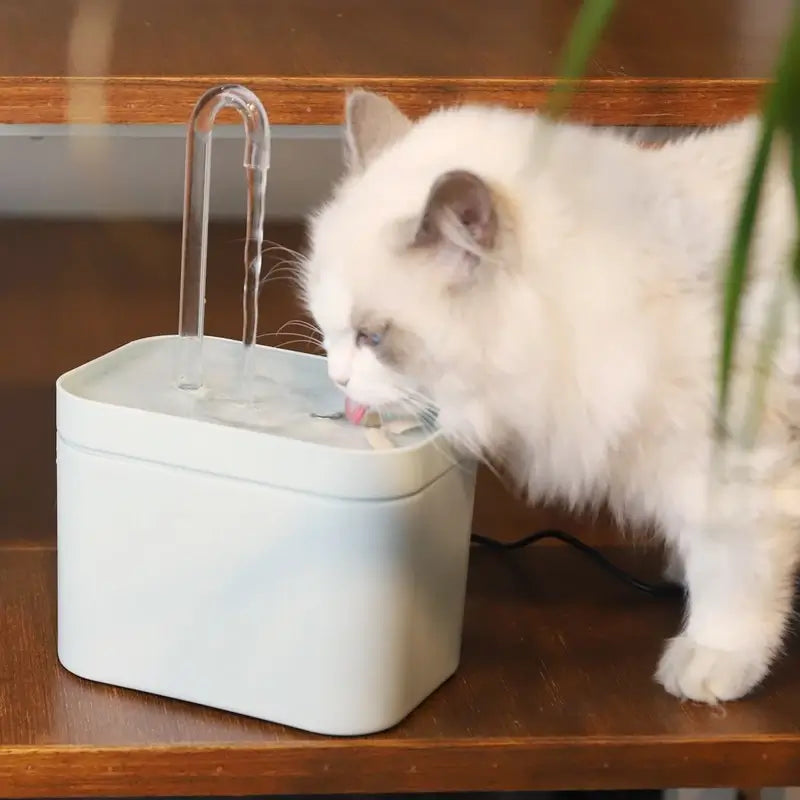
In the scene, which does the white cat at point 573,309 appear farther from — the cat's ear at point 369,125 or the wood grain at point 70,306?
the wood grain at point 70,306

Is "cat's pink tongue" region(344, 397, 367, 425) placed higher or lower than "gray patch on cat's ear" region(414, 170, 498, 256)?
lower

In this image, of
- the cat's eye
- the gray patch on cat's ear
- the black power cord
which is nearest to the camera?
the gray patch on cat's ear

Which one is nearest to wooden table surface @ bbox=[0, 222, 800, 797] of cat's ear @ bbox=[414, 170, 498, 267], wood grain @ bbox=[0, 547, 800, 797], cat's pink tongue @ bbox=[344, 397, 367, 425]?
wood grain @ bbox=[0, 547, 800, 797]

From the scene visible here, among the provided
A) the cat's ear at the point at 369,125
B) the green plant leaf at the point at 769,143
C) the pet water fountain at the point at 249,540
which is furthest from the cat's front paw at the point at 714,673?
the green plant leaf at the point at 769,143

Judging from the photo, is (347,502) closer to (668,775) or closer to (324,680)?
(324,680)

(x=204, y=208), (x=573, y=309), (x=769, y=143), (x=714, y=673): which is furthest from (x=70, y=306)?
(x=769, y=143)

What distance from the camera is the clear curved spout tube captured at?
79 centimetres

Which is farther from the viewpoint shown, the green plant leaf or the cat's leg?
the cat's leg

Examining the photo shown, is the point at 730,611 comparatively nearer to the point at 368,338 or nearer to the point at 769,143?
the point at 368,338

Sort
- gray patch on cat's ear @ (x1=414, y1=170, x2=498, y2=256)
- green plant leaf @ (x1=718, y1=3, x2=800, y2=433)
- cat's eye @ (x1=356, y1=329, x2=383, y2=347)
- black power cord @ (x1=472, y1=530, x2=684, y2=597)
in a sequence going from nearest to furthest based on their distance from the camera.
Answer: green plant leaf @ (x1=718, y1=3, x2=800, y2=433), gray patch on cat's ear @ (x1=414, y1=170, x2=498, y2=256), cat's eye @ (x1=356, y1=329, x2=383, y2=347), black power cord @ (x1=472, y1=530, x2=684, y2=597)

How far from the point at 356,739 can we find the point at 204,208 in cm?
39

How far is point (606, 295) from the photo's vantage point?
0.78m

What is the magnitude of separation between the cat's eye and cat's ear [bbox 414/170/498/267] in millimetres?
70

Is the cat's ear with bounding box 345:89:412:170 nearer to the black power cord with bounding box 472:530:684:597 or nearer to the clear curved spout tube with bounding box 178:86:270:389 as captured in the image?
the clear curved spout tube with bounding box 178:86:270:389
